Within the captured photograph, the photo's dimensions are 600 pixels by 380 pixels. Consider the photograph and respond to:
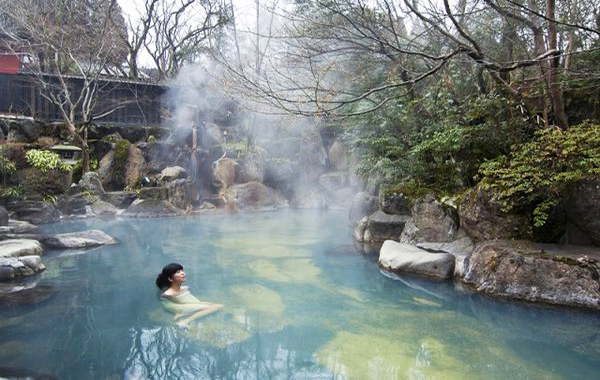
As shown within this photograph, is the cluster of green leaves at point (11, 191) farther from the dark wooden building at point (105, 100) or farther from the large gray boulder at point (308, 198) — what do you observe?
the large gray boulder at point (308, 198)

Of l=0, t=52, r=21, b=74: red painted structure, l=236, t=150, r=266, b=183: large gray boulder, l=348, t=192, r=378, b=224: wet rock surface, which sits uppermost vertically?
l=0, t=52, r=21, b=74: red painted structure

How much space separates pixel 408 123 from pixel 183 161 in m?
12.0

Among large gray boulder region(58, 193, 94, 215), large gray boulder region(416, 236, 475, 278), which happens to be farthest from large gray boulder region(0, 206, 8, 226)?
large gray boulder region(416, 236, 475, 278)

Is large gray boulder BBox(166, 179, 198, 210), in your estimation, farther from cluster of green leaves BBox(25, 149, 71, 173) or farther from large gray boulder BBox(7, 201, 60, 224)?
large gray boulder BBox(7, 201, 60, 224)

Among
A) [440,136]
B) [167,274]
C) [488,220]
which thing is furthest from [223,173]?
[488,220]

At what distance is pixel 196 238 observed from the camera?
1128 centimetres

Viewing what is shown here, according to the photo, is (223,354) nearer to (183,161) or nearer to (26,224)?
(26,224)

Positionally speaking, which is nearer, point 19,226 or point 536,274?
point 536,274

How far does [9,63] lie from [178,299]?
62.1 ft

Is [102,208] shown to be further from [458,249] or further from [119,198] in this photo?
[458,249]

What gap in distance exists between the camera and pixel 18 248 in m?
7.92

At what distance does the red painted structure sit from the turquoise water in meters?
15.0

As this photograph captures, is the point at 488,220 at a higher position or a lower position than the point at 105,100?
lower

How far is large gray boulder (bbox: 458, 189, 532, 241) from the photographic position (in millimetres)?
6840
